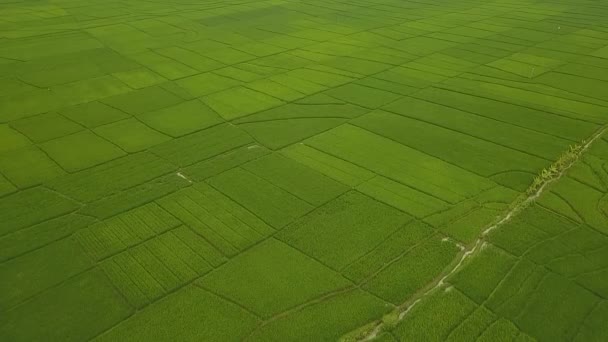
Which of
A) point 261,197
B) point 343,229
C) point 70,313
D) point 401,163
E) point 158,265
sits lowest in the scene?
point 70,313

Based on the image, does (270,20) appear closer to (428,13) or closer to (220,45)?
(220,45)

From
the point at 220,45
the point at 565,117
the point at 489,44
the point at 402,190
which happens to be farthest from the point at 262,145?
the point at 489,44

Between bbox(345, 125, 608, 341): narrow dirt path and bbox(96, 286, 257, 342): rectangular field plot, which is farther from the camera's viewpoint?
bbox(345, 125, 608, 341): narrow dirt path

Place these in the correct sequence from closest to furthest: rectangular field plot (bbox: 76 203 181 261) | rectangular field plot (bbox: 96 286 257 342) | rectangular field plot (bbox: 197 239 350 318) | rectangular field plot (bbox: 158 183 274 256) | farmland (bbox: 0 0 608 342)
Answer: rectangular field plot (bbox: 96 286 257 342) → farmland (bbox: 0 0 608 342) → rectangular field plot (bbox: 197 239 350 318) → rectangular field plot (bbox: 76 203 181 261) → rectangular field plot (bbox: 158 183 274 256)

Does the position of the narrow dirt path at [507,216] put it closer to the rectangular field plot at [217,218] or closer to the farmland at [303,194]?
the farmland at [303,194]

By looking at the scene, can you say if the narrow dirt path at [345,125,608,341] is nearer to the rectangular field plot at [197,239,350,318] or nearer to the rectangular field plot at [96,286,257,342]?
the rectangular field plot at [197,239,350,318]

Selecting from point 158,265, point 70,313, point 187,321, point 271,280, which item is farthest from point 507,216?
point 70,313

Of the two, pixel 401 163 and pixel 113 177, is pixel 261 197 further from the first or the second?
pixel 401 163

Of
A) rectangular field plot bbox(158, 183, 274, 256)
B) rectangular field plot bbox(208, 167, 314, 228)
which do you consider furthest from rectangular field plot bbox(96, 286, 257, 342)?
rectangular field plot bbox(208, 167, 314, 228)
